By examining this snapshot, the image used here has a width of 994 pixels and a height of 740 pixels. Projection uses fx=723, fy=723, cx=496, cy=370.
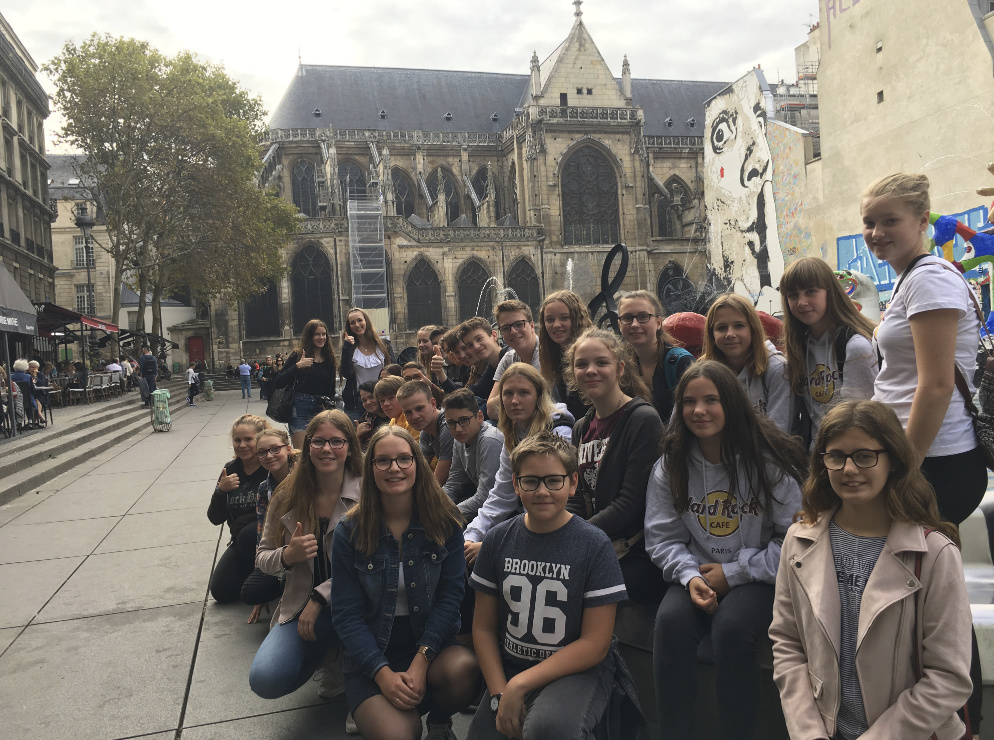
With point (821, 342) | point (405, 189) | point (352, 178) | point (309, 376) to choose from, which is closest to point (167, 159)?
point (352, 178)

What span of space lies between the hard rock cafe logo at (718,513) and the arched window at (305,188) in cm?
3824

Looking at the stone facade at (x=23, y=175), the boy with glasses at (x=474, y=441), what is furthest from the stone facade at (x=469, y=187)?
the boy with glasses at (x=474, y=441)

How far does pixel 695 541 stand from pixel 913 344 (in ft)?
3.27

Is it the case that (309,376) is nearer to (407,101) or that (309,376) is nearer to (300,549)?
(300,549)

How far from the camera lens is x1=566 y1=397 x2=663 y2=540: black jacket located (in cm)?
282

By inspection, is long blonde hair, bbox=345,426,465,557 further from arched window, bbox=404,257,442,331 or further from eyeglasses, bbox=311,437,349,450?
arched window, bbox=404,257,442,331

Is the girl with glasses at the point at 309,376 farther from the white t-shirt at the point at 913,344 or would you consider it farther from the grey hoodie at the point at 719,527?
the white t-shirt at the point at 913,344

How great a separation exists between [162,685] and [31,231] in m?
31.7

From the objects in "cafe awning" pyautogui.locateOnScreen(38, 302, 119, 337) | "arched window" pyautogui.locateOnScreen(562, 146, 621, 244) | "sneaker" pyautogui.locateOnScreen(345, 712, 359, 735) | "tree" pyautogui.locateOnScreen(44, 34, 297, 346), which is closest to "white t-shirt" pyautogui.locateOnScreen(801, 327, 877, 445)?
"sneaker" pyautogui.locateOnScreen(345, 712, 359, 735)

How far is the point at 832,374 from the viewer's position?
9.52ft

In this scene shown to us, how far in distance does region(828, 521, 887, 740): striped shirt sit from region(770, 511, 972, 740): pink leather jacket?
0.02m

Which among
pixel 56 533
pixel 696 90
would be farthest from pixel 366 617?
pixel 696 90

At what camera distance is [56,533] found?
6.45m

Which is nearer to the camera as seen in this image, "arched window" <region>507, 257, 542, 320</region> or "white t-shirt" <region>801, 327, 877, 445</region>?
"white t-shirt" <region>801, 327, 877, 445</region>
